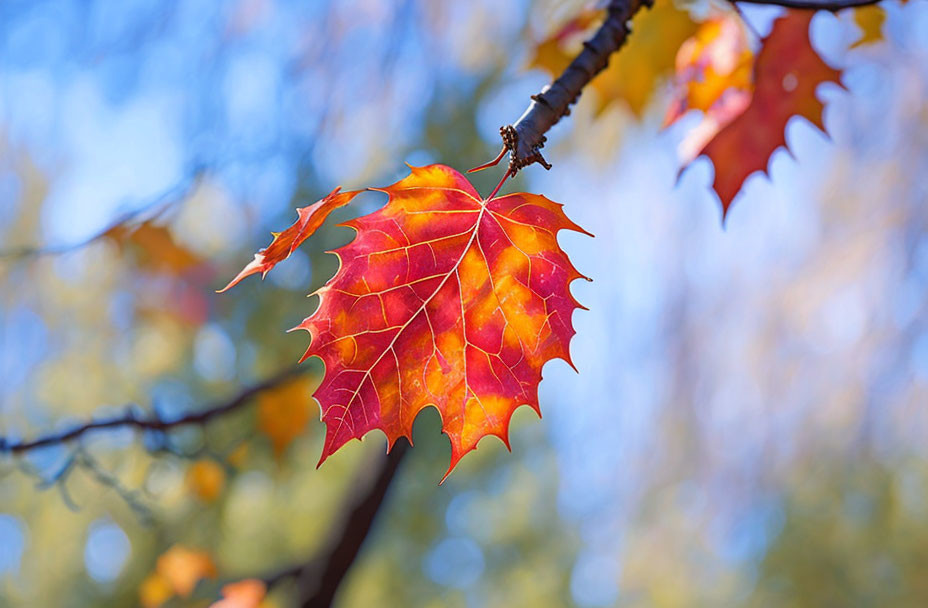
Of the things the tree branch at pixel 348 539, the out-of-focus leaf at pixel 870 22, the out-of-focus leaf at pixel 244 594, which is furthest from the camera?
the out-of-focus leaf at pixel 244 594

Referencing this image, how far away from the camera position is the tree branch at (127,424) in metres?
0.79

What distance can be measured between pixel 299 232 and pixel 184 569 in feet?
10.1

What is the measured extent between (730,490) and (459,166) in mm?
4583

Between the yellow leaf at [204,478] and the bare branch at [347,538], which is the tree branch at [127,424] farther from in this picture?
the yellow leaf at [204,478]

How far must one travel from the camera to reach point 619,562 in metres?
7.48

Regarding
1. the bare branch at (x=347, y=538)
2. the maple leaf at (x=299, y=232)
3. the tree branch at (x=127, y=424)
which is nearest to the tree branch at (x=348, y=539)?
the bare branch at (x=347, y=538)

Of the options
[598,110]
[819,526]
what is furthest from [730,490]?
[598,110]

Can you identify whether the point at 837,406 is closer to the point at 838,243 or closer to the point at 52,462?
the point at 838,243

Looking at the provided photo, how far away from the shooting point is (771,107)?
819mm

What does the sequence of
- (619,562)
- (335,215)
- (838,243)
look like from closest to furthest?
(335,215) → (838,243) → (619,562)

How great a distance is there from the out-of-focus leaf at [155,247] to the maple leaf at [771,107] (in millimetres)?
1172

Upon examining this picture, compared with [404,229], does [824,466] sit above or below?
above

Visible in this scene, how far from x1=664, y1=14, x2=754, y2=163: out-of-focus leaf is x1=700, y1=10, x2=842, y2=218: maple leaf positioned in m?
0.02

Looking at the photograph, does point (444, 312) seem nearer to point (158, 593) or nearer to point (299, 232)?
point (299, 232)
